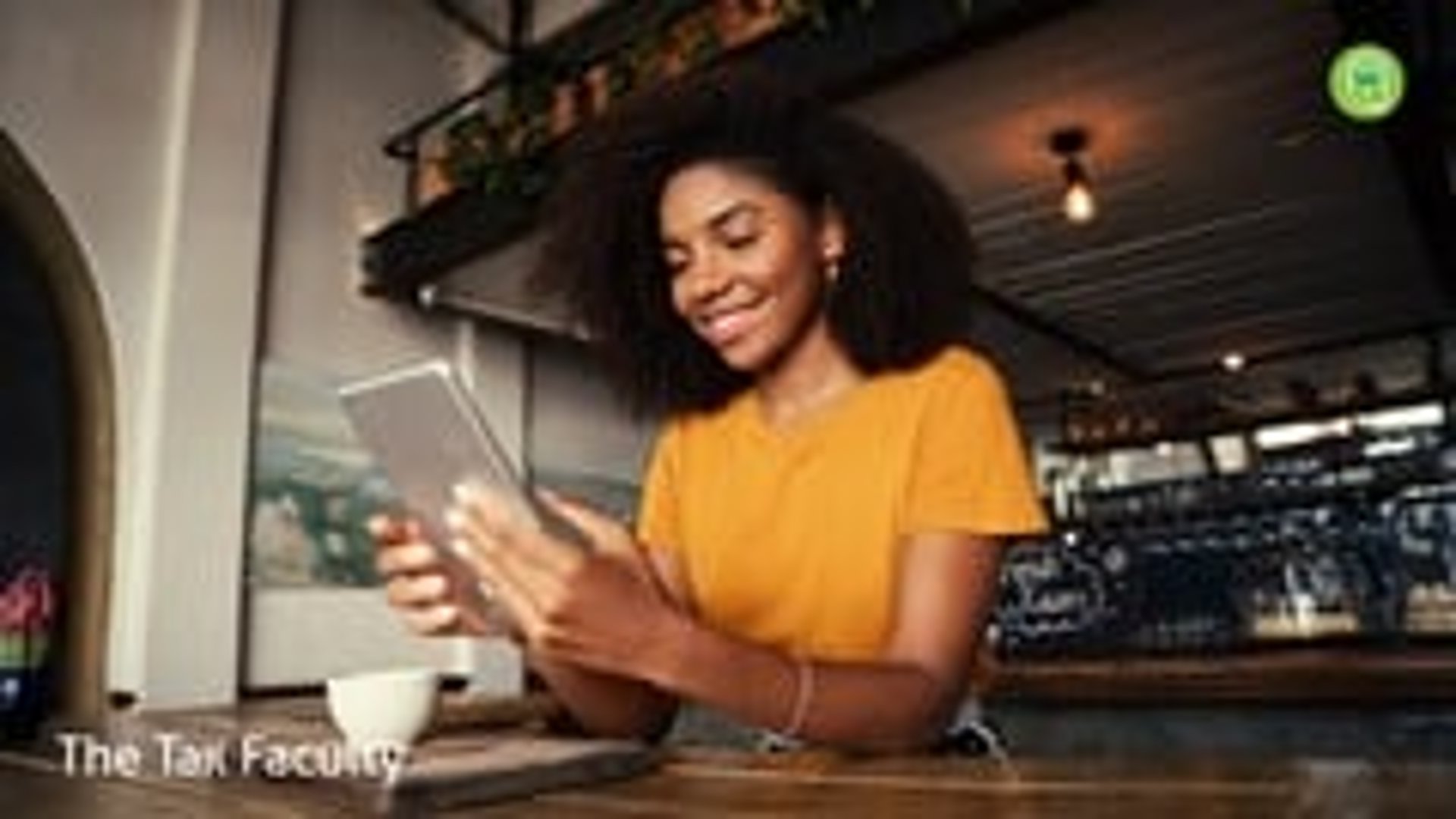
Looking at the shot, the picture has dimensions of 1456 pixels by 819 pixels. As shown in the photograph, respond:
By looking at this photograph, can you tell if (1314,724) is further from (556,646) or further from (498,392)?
(498,392)

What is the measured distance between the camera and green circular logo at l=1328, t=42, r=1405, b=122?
11.2 ft

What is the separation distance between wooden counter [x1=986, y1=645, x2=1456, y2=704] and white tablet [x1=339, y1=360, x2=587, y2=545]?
3.49 feet

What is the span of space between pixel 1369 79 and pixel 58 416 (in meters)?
4.42

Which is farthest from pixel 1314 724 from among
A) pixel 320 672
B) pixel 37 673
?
pixel 320 672

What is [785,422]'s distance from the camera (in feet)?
5.00

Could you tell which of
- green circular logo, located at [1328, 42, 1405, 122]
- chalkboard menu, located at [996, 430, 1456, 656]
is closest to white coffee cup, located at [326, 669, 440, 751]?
chalkboard menu, located at [996, 430, 1456, 656]

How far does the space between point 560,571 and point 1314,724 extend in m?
1.80

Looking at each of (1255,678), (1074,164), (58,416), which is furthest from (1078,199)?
(58,416)

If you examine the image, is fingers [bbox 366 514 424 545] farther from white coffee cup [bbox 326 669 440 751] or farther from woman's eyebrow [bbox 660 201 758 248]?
woman's eyebrow [bbox 660 201 758 248]

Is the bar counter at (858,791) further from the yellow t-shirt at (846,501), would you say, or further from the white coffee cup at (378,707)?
the yellow t-shirt at (846,501)

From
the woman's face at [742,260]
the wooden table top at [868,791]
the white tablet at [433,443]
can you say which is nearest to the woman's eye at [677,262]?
the woman's face at [742,260]

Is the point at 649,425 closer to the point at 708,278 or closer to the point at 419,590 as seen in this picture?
the point at 708,278

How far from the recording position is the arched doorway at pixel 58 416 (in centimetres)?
452

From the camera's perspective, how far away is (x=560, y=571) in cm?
91
